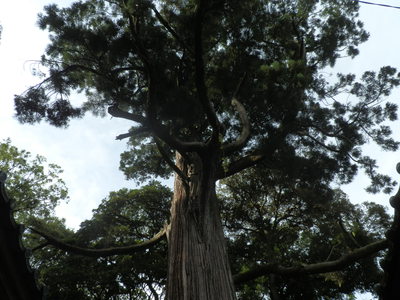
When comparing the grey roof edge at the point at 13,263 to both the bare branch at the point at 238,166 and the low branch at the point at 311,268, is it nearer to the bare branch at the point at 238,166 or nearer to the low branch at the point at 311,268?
the low branch at the point at 311,268

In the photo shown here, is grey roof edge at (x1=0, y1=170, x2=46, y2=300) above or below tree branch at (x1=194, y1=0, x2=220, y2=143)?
below

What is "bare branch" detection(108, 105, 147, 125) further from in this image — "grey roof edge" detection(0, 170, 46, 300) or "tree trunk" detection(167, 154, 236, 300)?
"grey roof edge" detection(0, 170, 46, 300)

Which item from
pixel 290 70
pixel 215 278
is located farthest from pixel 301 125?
pixel 215 278

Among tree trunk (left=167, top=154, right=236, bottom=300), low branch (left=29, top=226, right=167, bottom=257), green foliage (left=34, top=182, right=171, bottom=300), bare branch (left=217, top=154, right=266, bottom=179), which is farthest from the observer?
green foliage (left=34, top=182, right=171, bottom=300)

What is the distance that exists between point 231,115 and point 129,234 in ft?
17.0

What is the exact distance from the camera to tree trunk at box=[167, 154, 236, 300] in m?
3.73

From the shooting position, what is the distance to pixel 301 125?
23.7 feet

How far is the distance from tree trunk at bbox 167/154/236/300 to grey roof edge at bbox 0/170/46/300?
72.9 inches

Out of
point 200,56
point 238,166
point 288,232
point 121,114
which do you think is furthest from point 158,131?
point 288,232

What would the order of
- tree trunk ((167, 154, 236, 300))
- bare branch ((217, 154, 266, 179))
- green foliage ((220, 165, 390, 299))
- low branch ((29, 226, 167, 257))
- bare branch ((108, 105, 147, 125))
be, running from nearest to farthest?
tree trunk ((167, 154, 236, 300)), bare branch ((108, 105, 147, 125)), low branch ((29, 226, 167, 257)), bare branch ((217, 154, 266, 179)), green foliage ((220, 165, 390, 299))

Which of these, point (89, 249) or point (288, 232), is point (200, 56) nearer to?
point (89, 249)

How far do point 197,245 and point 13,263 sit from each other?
2538 mm

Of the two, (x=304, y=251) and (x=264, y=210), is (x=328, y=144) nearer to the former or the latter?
(x=264, y=210)

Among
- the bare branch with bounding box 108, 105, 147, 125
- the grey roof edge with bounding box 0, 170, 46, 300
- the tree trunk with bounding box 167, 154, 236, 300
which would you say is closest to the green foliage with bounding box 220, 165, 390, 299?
the tree trunk with bounding box 167, 154, 236, 300
